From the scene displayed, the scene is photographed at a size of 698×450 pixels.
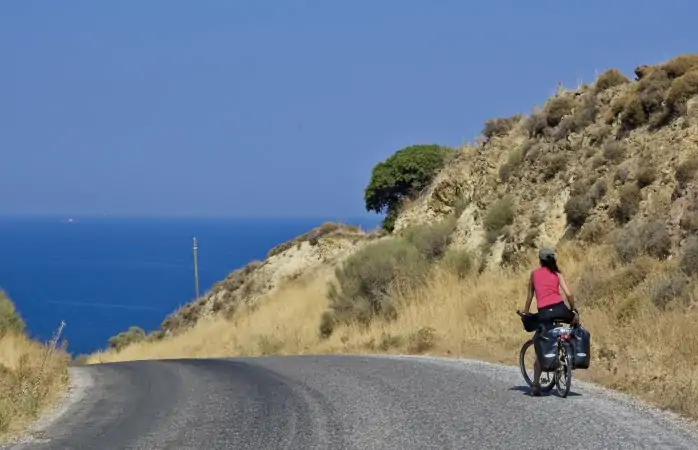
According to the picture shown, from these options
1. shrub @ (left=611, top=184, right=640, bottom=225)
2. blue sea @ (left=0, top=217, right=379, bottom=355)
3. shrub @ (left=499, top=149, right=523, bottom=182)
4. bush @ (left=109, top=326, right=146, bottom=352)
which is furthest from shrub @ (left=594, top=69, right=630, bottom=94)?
blue sea @ (left=0, top=217, right=379, bottom=355)

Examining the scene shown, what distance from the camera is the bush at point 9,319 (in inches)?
797

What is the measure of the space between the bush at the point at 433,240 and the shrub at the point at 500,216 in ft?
6.73

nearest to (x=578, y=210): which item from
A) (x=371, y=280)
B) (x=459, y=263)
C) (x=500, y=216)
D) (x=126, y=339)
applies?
(x=459, y=263)

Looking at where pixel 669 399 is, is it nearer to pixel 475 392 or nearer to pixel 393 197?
pixel 475 392

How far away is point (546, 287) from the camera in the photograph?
451 inches

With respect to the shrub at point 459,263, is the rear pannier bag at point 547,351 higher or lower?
lower

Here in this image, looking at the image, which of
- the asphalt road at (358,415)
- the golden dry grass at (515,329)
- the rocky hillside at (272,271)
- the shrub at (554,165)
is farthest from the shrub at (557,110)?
the asphalt road at (358,415)

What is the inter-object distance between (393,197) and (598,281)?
3222cm

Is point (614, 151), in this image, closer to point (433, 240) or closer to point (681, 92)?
point (681, 92)

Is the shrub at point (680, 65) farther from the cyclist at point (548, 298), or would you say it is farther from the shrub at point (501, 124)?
the cyclist at point (548, 298)

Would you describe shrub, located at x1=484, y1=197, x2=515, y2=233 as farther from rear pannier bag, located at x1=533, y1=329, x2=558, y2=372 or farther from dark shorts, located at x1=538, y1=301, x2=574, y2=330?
rear pannier bag, located at x1=533, y1=329, x2=558, y2=372

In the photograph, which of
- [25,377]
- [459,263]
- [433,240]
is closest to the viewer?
[25,377]

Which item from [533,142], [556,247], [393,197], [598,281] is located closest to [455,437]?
[598,281]

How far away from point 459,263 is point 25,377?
56.5 feet
